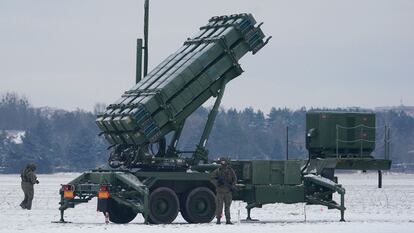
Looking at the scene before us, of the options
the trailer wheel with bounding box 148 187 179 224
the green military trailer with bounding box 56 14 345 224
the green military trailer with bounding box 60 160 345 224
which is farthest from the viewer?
the green military trailer with bounding box 56 14 345 224

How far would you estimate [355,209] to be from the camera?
156ft

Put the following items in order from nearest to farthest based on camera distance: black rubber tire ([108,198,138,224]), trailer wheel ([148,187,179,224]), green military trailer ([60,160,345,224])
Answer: trailer wheel ([148,187,179,224]) < green military trailer ([60,160,345,224]) < black rubber tire ([108,198,138,224])

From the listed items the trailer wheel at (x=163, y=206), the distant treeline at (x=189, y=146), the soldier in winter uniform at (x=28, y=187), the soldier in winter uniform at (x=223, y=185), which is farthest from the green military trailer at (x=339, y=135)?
the distant treeline at (x=189, y=146)

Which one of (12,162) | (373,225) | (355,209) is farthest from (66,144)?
(373,225)

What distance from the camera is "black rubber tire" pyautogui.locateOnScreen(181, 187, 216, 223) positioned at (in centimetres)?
3750

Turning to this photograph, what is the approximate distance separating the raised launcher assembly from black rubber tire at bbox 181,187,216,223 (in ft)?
3.24

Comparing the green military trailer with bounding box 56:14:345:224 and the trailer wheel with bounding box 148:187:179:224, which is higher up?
the green military trailer with bounding box 56:14:345:224

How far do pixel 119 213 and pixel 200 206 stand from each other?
7.95 ft

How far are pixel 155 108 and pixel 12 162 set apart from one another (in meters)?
143

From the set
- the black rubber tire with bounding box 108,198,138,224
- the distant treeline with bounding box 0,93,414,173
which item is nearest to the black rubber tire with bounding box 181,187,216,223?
the black rubber tire with bounding box 108,198,138,224

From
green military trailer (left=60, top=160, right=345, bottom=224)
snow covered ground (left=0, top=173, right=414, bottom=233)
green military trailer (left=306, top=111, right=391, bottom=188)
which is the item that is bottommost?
snow covered ground (left=0, top=173, right=414, bottom=233)

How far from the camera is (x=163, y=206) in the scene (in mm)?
37094

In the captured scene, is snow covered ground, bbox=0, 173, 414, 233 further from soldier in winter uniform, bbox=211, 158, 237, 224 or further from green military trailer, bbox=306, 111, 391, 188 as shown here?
green military trailer, bbox=306, 111, 391, 188

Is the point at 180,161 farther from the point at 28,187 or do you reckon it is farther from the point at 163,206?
the point at 28,187
